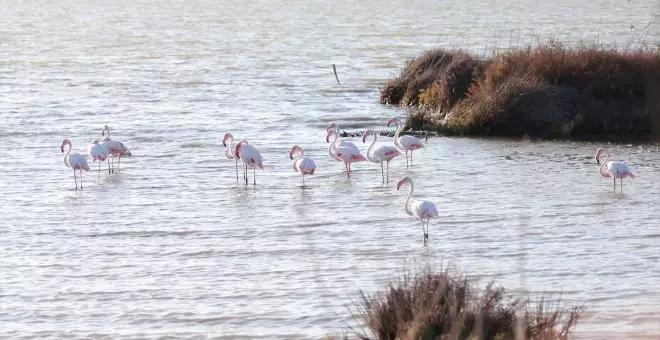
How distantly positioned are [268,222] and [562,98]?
823 cm

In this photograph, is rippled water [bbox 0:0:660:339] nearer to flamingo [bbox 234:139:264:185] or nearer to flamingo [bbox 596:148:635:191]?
flamingo [bbox 596:148:635:191]

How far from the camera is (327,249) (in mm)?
12938

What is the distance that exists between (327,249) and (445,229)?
1714mm

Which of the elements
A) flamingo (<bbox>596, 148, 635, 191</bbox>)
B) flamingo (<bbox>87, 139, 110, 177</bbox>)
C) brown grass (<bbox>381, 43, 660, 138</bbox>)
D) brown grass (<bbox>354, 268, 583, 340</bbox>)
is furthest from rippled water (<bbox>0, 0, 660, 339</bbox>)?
brown grass (<bbox>354, 268, 583, 340</bbox>)

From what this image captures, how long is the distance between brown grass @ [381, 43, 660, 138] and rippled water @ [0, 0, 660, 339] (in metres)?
0.73

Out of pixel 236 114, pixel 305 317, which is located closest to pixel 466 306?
pixel 305 317

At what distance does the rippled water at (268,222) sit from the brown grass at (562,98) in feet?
2.39

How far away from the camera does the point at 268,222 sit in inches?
575

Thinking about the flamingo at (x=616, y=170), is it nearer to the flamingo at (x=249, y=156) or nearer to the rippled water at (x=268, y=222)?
the rippled water at (x=268, y=222)

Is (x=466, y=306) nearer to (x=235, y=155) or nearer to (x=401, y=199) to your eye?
(x=401, y=199)

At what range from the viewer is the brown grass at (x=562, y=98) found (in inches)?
812

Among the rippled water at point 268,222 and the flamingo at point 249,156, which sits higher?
the flamingo at point 249,156

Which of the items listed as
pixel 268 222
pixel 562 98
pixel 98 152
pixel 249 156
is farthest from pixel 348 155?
pixel 562 98

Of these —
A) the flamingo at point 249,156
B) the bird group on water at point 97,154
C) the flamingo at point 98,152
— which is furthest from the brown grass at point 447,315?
the flamingo at point 98,152
